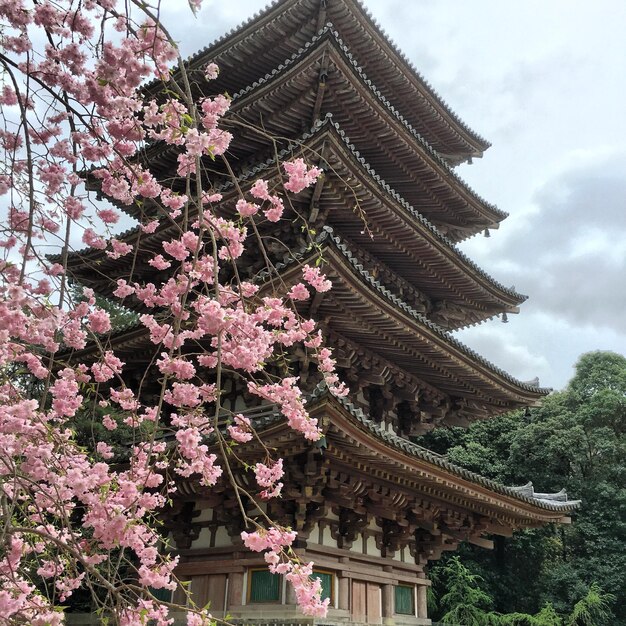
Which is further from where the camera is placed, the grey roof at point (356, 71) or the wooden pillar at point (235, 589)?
the grey roof at point (356, 71)

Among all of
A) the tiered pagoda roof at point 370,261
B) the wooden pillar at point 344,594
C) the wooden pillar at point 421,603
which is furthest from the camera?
the wooden pillar at point 421,603

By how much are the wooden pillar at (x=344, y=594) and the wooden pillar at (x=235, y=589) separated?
1.38 metres

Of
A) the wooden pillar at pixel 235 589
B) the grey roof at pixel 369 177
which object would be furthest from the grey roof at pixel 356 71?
the wooden pillar at pixel 235 589

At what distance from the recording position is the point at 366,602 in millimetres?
8102

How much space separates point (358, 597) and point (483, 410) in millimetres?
4668

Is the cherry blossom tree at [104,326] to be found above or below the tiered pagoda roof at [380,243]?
below

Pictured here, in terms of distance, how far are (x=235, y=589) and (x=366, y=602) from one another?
6.65ft

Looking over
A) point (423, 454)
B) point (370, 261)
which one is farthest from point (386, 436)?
point (370, 261)

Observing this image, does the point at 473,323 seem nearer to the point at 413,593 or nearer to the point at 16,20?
the point at 413,593

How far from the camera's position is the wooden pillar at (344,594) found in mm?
7688

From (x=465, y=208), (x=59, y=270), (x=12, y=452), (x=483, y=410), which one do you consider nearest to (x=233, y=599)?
(x=12, y=452)

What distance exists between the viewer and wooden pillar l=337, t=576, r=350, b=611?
7.69 metres

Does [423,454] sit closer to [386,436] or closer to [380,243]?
[386,436]

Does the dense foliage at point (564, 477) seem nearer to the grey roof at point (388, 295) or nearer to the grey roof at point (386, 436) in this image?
the grey roof at point (386, 436)
